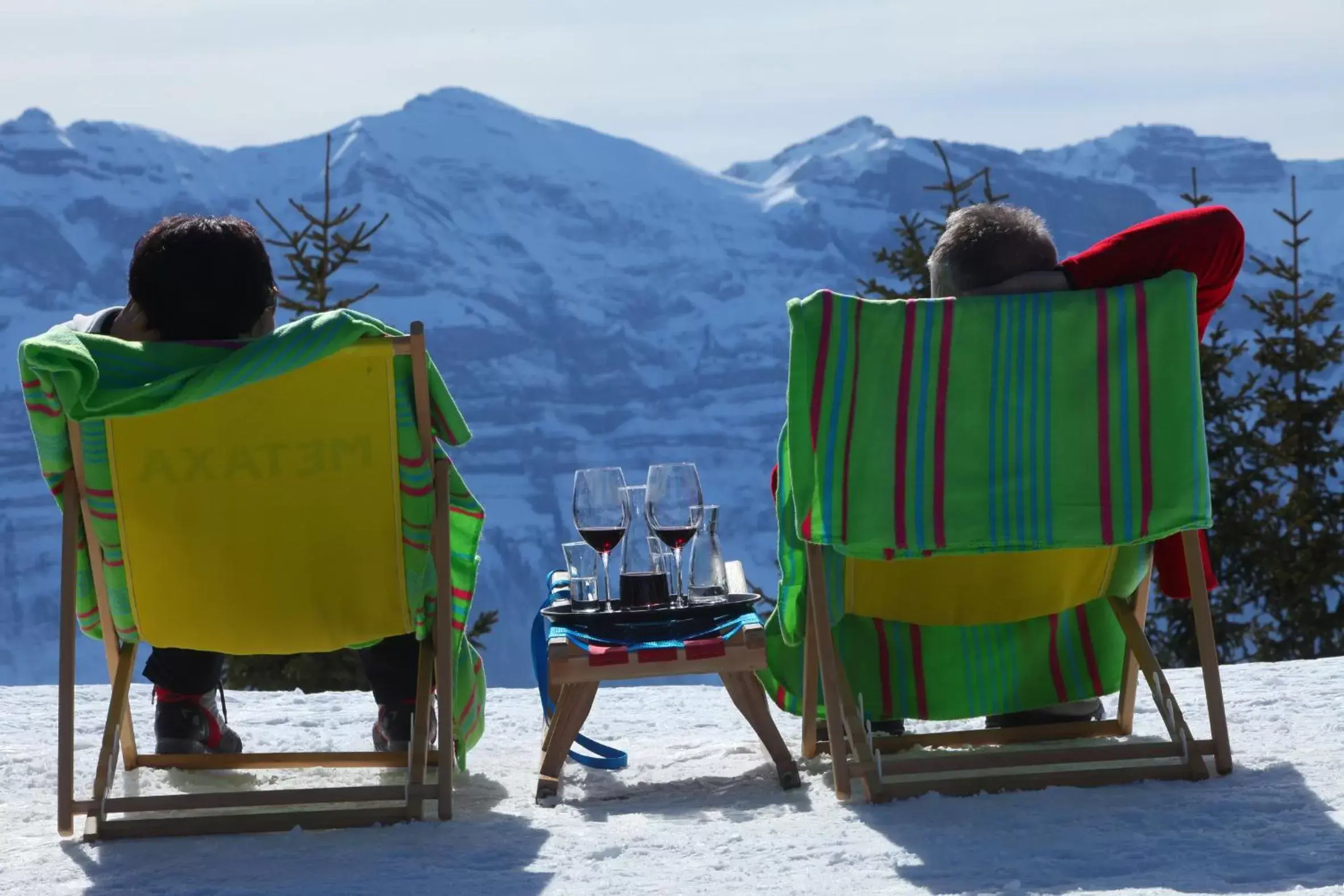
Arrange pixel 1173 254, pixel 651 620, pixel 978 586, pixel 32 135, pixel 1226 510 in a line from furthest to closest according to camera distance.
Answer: pixel 32 135, pixel 1226 510, pixel 978 586, pixel 651 620, pixel 1173 254

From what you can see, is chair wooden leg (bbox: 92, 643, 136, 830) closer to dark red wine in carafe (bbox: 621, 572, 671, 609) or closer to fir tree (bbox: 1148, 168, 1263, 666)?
dark red wine in carafe (bbox: 621, 572, 671, 609)

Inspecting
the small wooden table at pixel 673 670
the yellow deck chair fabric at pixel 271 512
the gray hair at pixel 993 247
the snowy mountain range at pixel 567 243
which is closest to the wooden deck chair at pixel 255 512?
the yellow deck chair fabric at pixel 271 512

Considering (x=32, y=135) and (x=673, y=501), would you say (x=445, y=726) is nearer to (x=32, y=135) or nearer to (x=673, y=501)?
(x=673, y=501)

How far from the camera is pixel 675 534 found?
115 inches

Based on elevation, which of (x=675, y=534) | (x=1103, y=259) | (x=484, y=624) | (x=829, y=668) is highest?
(x=1103, y=259)

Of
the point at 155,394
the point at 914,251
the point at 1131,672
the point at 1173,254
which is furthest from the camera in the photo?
the point at 914,251

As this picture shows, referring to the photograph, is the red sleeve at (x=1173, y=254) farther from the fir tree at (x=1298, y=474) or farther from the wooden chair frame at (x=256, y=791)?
the fir tree at (x=1298, y=474)

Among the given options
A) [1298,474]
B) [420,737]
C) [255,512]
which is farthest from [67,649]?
[1298,474]

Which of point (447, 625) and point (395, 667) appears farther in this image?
point (395, 667)

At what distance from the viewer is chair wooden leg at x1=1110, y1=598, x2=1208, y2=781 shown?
2725mm

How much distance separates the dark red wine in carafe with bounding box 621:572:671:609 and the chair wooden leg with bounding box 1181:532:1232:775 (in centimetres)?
101

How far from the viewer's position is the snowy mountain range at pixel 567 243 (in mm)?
33219

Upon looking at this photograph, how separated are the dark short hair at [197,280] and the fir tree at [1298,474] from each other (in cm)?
701

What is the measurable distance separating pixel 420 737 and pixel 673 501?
26.2 inches
